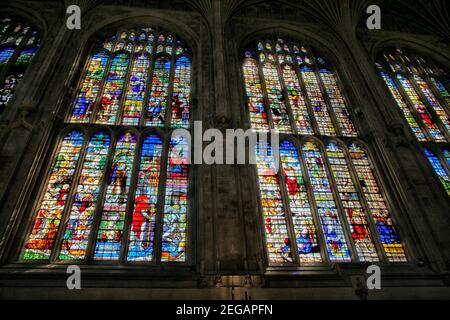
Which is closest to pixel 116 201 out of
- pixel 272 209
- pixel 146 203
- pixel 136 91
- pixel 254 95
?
pixel 146 203

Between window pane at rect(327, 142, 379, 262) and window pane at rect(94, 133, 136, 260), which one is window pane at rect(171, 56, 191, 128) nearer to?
window pane at rect(94, 133, 136, 260)

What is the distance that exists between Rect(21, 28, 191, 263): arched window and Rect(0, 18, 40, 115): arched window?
1.73 m

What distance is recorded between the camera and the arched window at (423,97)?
1034 centimetres

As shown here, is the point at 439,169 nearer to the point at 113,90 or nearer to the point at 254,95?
the point at 254,95

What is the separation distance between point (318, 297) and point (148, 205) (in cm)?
382

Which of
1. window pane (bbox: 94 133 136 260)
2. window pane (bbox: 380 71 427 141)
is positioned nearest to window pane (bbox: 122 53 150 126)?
window pane (bbox: 94 133 136 260)

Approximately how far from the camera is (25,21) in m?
12.7

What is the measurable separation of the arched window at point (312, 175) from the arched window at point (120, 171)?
196 cm

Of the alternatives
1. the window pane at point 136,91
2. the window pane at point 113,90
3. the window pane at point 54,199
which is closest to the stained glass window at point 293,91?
the window pane at point 136,91

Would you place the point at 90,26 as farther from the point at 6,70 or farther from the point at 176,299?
the point at 176,299

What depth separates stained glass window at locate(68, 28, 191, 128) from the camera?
10.1m

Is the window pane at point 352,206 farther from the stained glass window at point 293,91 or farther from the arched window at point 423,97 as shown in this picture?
the arched window at point 423,97

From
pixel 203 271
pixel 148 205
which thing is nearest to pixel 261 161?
pixel 148 205

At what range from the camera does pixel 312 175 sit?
367 inches
